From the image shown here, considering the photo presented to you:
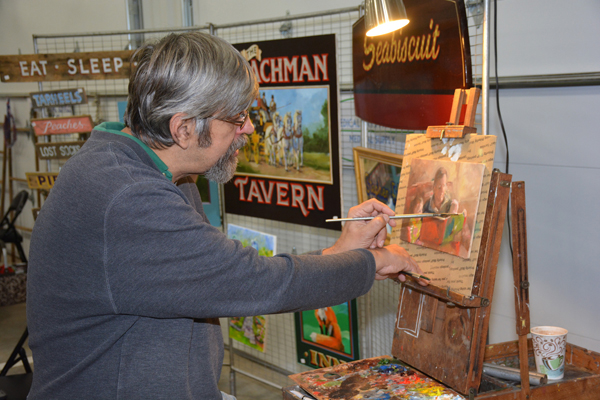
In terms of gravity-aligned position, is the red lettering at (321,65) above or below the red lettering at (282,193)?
above

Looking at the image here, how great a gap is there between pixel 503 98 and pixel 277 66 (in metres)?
1.06

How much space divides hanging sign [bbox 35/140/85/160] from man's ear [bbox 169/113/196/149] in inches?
96.9

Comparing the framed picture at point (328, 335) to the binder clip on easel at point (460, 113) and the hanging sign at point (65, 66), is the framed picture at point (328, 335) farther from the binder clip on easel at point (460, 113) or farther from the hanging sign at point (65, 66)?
the hanging sign at point (65, 66)

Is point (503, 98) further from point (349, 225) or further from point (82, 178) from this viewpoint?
point (82, 178)

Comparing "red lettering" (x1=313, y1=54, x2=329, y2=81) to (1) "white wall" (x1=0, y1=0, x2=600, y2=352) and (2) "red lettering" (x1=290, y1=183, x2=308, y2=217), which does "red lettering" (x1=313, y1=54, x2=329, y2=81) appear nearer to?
(2) "red lettering" (x1=290, y1=183, x2=308, y2=217)

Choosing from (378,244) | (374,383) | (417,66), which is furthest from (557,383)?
(417,66)

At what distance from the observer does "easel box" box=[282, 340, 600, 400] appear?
54.0 inches

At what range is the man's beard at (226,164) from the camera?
1.29 m

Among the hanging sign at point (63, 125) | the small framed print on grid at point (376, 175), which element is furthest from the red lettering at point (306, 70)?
the hanging sign at point (63, 125)

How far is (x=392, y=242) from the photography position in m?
1.67

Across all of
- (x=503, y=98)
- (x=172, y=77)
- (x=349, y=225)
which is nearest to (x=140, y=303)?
(x=172, y=77)

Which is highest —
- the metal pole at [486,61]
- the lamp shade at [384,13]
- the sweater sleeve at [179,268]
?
the lamp shade at [384,13]

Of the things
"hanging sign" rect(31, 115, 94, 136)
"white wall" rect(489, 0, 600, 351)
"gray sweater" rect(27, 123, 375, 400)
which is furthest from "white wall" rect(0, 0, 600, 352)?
"hanging sign" rect(31, 115, 94, 136)

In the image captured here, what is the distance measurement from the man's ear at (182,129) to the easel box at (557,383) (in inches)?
31.0
